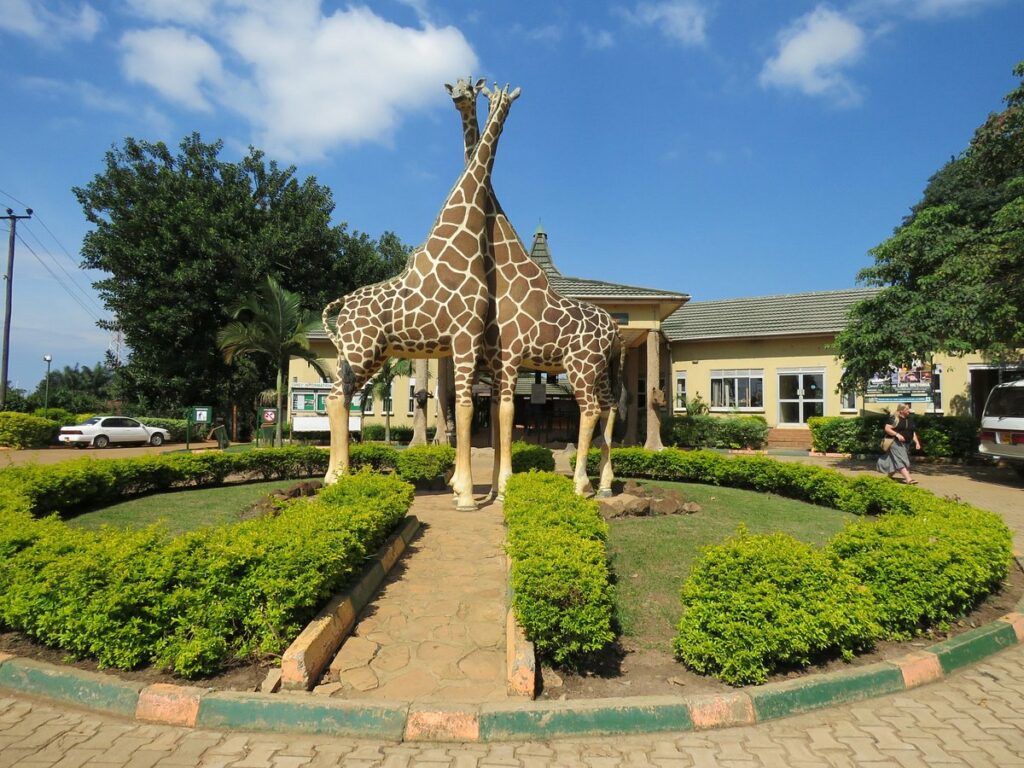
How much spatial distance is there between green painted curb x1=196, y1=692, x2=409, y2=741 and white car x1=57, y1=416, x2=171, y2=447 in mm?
24833

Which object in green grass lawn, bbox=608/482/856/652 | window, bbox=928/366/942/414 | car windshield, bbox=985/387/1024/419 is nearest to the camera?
green grass lawn, bbox=608/482/856/652

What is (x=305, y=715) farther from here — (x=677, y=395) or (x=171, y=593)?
(x=677, y=395)

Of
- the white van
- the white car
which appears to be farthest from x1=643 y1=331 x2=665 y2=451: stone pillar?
the white car

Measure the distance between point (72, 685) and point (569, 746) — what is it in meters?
3.13

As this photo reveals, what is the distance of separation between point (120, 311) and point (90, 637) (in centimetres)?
2789

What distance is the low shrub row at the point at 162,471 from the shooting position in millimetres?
8305

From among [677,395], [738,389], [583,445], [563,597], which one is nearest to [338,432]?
[583,445]

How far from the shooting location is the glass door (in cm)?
2191

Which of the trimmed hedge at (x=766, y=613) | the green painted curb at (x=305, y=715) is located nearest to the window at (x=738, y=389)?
the trimmed hedge at (x=766, y=613)

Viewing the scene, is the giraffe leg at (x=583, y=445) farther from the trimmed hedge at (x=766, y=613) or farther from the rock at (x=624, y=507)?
the trimmed hedge at (x=766, y=613)

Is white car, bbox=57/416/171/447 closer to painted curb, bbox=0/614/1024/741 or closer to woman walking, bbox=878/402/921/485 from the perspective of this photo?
painted curb, bbox=0/614/1024/741

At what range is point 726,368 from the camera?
23.5m

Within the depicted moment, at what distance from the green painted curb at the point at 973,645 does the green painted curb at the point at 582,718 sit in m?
2.31

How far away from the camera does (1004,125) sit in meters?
15.1
